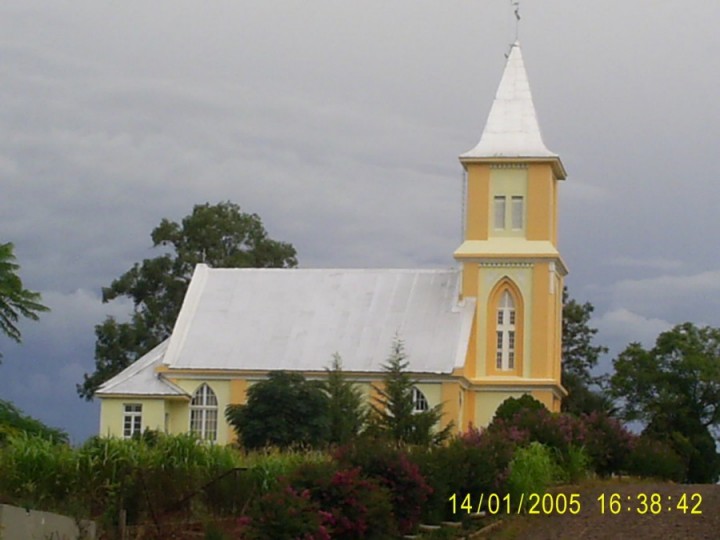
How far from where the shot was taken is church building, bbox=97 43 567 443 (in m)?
58.4

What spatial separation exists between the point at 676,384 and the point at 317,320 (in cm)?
1436

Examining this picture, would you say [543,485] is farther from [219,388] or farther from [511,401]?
[219,388]

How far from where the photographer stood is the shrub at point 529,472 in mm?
31984

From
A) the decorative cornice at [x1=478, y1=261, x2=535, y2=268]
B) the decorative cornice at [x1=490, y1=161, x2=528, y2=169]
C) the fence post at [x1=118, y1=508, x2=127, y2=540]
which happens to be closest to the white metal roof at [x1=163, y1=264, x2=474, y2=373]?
the decorative cornice at [x1=478, y1=261, x2=535, y2=268]

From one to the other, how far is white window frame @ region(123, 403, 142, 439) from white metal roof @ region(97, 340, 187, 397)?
1.45 feet

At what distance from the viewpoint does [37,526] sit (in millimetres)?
23422

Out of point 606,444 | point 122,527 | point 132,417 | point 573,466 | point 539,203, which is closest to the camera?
point 122,527

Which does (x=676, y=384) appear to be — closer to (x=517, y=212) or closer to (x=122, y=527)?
(x=517, y=212)

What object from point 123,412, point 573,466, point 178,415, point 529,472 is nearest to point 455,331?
point 178,415

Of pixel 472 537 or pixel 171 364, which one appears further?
pixel 171 364

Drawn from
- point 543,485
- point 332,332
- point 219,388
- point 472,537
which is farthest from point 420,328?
point 472,537

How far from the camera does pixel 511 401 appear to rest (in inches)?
2064

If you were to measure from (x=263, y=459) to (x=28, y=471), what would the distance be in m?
4.49
